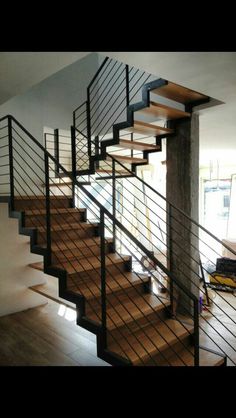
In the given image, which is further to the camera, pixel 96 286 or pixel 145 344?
pixel 96 286

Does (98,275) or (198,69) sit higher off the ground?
(198,69)

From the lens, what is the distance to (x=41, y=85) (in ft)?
16.7

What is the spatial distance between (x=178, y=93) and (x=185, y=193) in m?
1.25

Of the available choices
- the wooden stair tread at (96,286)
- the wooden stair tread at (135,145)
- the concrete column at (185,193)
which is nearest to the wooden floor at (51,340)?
the concrete column at (185,193)

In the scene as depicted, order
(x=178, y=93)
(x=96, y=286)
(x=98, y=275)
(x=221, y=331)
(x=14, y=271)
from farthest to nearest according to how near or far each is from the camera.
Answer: (x=14, y=271) → (x=221, y=331) → (x=178, y=93) → (x=98, y=275) → (x=96, y=286)

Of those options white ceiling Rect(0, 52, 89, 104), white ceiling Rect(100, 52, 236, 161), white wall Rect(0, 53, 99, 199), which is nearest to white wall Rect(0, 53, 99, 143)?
white wall Rect(0, 53, 99, 199)

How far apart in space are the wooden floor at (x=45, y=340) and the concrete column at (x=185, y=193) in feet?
→ 4.49

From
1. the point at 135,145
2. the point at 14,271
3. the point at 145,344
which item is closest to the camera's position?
the point at 145,344

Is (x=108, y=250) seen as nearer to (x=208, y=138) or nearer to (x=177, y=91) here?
(x=177, y=91)

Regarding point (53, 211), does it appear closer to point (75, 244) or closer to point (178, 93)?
point (75, 244)

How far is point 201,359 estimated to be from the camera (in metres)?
2.42

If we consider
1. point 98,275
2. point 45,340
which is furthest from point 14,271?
point 98,275

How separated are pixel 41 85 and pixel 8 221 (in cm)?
262
